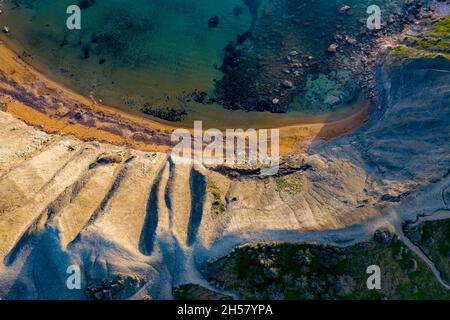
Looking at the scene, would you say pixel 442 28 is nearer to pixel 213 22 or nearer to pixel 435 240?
pixel 435 240

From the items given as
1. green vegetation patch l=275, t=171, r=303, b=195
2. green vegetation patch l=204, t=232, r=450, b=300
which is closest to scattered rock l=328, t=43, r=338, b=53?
green vegetation patch l=275, t=171, r=303, b=195

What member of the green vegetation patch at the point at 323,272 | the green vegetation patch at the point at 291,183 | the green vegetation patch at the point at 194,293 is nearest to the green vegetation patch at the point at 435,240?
the green vegetation patch at the point at 323,272

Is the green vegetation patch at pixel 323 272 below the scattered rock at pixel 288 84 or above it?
below

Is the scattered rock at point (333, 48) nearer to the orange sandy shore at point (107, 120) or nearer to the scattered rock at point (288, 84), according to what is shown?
the scattered rock at point (288, 84)

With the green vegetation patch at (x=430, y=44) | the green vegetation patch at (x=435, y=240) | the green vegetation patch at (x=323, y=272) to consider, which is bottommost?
the green vegetation patch at (x=323, y=272)

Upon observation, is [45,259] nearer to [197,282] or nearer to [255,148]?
[197,282]

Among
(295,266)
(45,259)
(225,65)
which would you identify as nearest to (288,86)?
(225,65)
